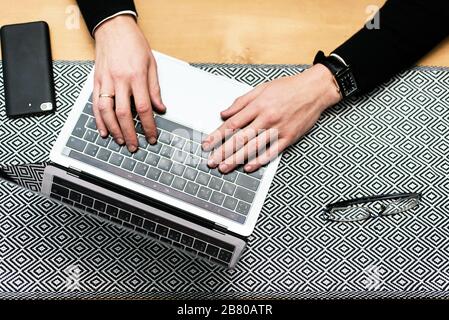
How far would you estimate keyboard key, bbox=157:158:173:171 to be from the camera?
72 centimetres

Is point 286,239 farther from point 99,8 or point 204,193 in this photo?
point 99,8

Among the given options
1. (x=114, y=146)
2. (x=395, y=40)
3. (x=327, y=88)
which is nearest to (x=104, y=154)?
(x=114, y=146)

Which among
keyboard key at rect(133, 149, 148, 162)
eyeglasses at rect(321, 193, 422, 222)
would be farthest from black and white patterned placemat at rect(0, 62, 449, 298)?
keyboard key at rect(133, 149, 148, 162)

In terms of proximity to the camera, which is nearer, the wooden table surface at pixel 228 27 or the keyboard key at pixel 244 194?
the keyboard key at pixel 244 194

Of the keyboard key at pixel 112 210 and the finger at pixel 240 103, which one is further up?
the finger at pixel 240 103

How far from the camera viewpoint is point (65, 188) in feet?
2.33

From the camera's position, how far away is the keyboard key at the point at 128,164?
0.71 meters

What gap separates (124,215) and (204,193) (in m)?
0.12

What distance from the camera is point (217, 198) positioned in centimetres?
71

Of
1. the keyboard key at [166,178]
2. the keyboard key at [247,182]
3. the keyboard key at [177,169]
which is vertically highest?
the keyboard key at [247,182]

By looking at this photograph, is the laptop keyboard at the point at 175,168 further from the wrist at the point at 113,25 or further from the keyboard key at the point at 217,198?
the wrist at the point at 113,25

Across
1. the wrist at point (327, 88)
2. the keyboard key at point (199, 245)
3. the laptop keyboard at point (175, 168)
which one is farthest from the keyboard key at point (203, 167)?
the wrist at point (327, 88)

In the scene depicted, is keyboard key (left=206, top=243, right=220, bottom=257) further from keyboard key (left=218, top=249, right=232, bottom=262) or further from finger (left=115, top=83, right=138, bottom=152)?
finger (left=115, top=83, right=138, bottom=152)

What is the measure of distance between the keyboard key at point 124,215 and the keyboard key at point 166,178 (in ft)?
0.21
